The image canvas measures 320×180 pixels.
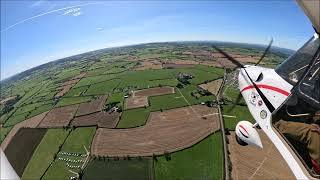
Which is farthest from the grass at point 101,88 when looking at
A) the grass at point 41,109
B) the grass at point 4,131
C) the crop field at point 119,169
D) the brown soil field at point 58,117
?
the crop field at point 119,169

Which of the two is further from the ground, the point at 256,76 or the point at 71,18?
the point at 71,18

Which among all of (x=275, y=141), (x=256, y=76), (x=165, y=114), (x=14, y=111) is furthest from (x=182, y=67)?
(x=275, y=141)

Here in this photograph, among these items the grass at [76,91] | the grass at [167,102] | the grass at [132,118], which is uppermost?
the grass at [76,91]

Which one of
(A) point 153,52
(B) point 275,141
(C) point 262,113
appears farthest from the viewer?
(A) point 153,52

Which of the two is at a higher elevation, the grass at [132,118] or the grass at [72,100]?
the grass at [72,100]

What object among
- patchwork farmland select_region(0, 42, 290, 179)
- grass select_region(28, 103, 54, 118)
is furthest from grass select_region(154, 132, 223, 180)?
grass select_region(28, 103, 54, 118)

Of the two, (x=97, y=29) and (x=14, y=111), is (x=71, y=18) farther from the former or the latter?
(x=14, y=111)

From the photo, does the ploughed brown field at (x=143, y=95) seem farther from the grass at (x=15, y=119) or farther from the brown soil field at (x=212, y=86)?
the grass at (x=15, y=119)
